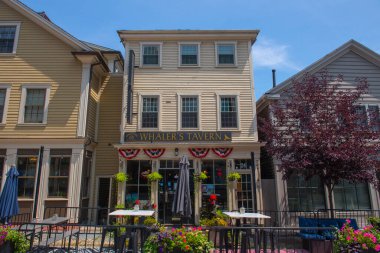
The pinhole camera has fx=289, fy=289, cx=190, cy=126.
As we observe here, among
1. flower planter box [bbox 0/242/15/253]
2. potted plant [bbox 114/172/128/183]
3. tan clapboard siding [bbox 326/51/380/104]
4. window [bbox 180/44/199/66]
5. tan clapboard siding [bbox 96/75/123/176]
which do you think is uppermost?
window [bbox 180/44/199/66]

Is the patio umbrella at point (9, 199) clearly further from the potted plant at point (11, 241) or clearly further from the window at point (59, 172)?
the potted plant at point (11, 241)

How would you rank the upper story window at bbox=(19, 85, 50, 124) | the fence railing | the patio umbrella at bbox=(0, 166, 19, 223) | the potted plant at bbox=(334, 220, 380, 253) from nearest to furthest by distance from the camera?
1. the potted plant at bbox=(334, 220, 380, 253)
2. the fence railing
3. the patio umbrella at bbox=(0, 166, 19, 223)
4. the upper story window at bbox=(19, 85, 50, 124)

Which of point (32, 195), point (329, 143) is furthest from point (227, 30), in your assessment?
point (32, 195)

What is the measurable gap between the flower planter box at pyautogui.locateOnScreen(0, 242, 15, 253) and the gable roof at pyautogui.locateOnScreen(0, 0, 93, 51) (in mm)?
10756

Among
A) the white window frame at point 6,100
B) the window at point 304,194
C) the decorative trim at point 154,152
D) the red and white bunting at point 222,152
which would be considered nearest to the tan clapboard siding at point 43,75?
the white window frame at point 6,100

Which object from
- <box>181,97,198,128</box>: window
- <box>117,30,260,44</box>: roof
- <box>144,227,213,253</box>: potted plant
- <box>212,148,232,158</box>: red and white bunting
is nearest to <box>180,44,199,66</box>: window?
<box>117,30,260,44</box>: roof

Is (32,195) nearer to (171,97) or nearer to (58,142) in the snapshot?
(58,142)

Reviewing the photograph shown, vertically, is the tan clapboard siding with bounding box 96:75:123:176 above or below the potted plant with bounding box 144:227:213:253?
above

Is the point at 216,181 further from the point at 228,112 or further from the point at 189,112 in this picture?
the point at 189,112

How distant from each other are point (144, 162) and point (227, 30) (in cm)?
847

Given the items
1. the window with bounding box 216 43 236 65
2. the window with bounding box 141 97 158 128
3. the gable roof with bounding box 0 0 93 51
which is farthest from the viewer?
the window with bounding box 216 43 236 65

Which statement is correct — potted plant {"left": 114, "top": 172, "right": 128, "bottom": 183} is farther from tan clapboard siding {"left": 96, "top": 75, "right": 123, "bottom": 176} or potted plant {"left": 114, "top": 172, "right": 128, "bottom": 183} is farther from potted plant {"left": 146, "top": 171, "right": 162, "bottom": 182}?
tan clapboard siding {"left": 96, "top": 75, "right": 123, "bottom": 176}

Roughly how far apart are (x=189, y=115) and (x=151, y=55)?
13.3 ft

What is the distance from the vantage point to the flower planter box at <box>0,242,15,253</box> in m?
7.44
